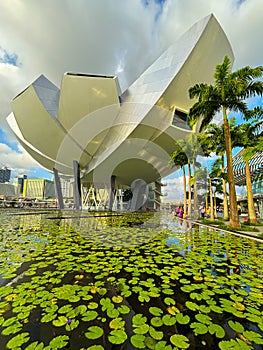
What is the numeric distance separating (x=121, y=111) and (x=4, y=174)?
297ft

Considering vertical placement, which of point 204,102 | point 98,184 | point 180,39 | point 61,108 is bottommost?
point 98,184

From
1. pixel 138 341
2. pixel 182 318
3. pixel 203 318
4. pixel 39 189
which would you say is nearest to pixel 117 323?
pixel 138 341

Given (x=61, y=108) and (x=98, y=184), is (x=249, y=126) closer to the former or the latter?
(x=61, y=108)

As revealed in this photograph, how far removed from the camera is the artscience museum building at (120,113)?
66.5 feet

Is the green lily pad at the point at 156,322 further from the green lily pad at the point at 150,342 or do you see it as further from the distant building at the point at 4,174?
the distant building at the point at 4,174

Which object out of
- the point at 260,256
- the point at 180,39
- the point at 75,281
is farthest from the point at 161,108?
the point at 75,281

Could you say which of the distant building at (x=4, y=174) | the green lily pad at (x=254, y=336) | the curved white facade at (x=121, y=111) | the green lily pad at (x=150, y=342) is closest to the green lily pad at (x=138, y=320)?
the green lily pad at (x=150, y=342)

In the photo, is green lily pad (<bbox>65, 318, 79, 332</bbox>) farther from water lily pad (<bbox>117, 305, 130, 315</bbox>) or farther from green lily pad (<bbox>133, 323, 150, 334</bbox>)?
green lily pad (<bbox>133, 323, 150, 334</bbox>)

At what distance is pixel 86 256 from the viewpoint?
14.6 ft

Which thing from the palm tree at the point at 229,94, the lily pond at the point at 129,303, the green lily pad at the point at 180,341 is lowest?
the lily pond at the point at 129,303

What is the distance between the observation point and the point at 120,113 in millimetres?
27062

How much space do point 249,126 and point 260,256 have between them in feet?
37.6

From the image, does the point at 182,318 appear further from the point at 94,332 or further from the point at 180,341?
the point at 94,332

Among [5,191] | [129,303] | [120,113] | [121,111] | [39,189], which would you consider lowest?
[129,303]
